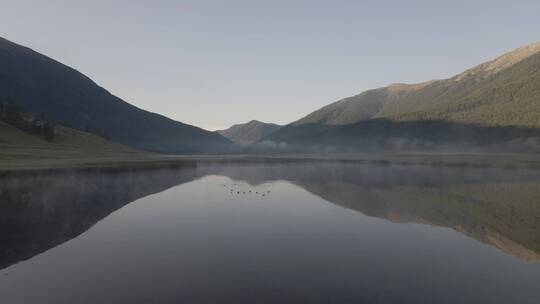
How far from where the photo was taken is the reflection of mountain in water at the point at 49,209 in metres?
24.9

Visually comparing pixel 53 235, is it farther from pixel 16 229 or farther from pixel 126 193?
pixel 126 193

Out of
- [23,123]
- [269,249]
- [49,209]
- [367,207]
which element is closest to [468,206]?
[367,207]

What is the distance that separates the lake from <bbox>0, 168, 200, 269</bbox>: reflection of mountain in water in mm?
178

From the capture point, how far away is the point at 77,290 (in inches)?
643

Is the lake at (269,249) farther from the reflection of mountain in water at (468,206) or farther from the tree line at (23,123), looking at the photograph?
the tree line at (23,123)

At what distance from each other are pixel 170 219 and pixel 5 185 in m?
39.0

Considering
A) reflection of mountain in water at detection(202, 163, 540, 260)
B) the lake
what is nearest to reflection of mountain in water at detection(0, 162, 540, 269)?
reflection of mountain in water at detection(202, 163, 540, 260)

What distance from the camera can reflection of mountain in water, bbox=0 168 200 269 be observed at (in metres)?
24.9

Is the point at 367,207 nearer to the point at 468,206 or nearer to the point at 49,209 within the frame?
the point at 468,206

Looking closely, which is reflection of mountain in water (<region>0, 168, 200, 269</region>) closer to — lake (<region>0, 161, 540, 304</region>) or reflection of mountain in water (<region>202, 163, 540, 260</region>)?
lake (<region>0, 161, 540, 304</region>)

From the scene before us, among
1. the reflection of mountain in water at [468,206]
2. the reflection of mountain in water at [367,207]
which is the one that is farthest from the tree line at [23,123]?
the reflection of mountain in water at [468,206]

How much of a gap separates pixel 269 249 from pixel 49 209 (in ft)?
91.0

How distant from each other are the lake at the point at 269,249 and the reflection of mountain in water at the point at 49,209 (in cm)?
18

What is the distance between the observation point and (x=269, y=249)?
2347 cm
